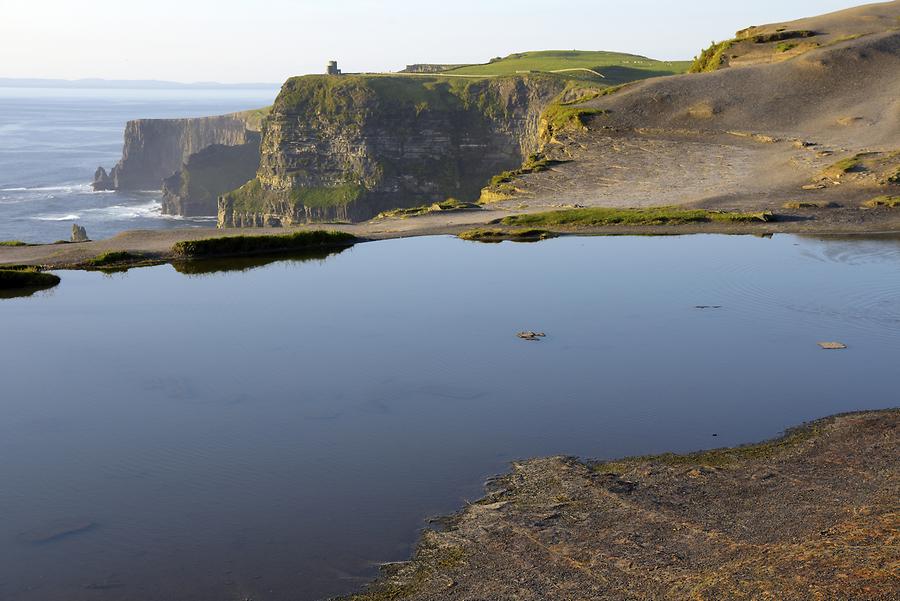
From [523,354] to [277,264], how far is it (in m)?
23.6

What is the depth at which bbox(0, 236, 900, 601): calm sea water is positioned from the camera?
2477 cm

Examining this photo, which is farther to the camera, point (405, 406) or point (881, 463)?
point (405, 406)

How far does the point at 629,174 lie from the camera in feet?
285

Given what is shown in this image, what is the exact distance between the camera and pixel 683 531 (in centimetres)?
2380

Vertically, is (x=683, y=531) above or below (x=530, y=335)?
below

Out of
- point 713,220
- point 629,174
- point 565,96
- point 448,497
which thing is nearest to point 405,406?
point 448,497

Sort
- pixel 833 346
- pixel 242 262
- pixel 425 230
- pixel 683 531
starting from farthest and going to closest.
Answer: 1. pixel 425 230
2. pixel 242 262
3. pixel 833 346
4. pixel 683 531

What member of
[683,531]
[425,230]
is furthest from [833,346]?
[425,230]

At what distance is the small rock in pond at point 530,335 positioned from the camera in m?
41.7

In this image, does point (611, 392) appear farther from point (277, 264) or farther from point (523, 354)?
point (277, 264)

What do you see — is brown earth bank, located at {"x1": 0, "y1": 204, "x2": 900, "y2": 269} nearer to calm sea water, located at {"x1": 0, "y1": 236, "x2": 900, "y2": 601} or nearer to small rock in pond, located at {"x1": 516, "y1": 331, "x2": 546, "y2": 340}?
calm sea water, located at {"x1": 0, "y1": 236, "x2": 900, "y2": 601}

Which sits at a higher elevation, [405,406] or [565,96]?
[565,96]

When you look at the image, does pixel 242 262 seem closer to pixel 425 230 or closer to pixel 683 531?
pixel 425 230

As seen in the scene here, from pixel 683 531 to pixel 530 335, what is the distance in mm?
18592
